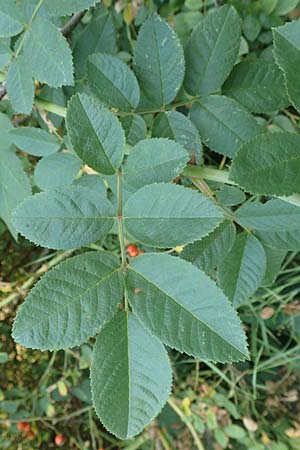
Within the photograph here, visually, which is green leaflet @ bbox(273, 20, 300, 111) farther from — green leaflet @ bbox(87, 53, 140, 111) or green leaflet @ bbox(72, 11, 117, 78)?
green leaflet @ bbox(72, 11, 117, 78)

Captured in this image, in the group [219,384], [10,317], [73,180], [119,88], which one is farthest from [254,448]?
[119,88]

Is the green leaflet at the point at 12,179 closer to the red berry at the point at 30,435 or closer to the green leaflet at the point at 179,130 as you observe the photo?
the green leaflet at the point at 179,130

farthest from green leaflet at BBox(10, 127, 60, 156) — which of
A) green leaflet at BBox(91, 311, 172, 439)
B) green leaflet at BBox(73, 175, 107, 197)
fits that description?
green leaflet at BBox(91, 311, 172, 439)

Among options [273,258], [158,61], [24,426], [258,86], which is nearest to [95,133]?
[158,61]

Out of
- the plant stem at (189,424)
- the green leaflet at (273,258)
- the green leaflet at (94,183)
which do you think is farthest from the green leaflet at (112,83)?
→ the plant stem at (189,424)

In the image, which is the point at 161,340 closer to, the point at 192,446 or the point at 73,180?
the point at 73,180
